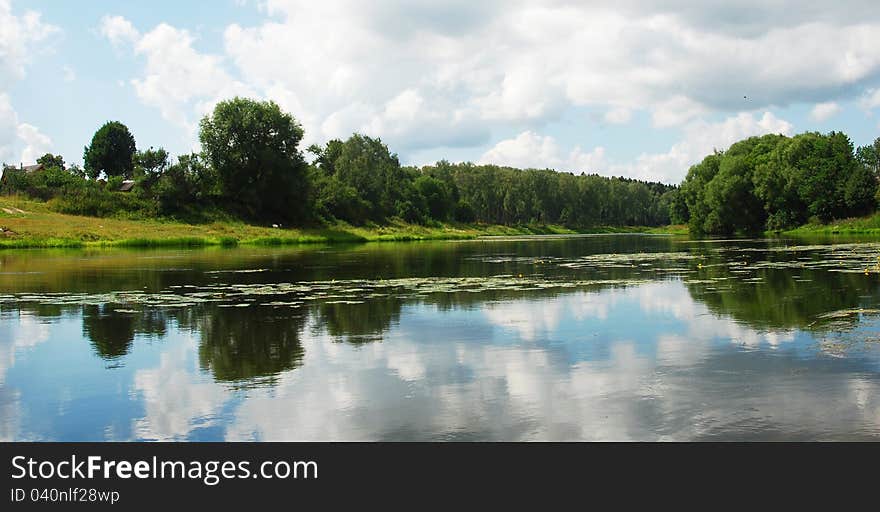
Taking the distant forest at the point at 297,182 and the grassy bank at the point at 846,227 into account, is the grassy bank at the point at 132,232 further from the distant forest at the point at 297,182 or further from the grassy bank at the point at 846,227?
the grassy bank at the point at 846,227

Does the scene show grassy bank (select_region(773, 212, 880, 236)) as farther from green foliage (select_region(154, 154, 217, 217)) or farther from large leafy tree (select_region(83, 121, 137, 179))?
large leafy tree (select_region(83, 121, 137, 179))

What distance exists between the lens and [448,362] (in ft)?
43.6

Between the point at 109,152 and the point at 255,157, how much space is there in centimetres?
4807

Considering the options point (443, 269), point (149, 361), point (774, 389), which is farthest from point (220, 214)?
point (774, 389)

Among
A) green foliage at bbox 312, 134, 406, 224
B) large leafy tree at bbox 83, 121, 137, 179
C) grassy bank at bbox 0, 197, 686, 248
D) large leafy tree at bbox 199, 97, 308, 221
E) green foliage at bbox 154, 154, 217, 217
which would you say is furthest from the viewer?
large leafy tree at bbox 83, 121, 137, 179

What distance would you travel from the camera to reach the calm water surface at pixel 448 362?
935cm

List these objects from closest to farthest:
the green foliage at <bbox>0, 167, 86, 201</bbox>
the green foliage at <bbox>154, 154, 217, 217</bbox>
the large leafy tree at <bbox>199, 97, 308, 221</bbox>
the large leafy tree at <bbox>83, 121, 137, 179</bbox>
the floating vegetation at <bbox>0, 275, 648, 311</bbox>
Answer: the floating vegetation at <bbox>0, 275, 648, 311</bbox> → the green foliage at <bbox>0, 167, 86, 201</bbox> → the green foliage at <bbox>154, 154, 217, 217</bbox> → the large leafy tree at <bbox>199, 97, 308, 221</bbox> → the large leafy tree at <bbox>83, 121, 137, 179</bbox>

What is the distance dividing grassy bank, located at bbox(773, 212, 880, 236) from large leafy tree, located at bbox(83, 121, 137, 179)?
107664 mm

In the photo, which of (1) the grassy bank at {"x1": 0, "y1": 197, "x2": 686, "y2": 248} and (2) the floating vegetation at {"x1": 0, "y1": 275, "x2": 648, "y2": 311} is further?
(1) the grassy bank at {"x1": 0, "y1": 197, "x2": 686, "y2": 248}

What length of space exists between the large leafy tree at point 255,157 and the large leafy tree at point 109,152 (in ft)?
138

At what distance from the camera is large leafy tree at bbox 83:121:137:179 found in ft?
433

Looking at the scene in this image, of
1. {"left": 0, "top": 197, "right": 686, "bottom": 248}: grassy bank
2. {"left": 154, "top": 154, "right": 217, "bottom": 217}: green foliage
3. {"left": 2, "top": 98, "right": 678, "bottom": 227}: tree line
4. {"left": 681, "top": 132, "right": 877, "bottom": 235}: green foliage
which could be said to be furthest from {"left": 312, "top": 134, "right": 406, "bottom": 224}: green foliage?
{"left": 681, "top": 132, "right": 877, "bottom": 235}: green foliage

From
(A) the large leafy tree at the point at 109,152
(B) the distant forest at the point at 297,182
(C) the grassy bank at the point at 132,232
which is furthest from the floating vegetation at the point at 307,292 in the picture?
(A) the large leafy tree at the point at 109,152

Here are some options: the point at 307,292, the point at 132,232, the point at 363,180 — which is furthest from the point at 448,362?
the point at 363,180
